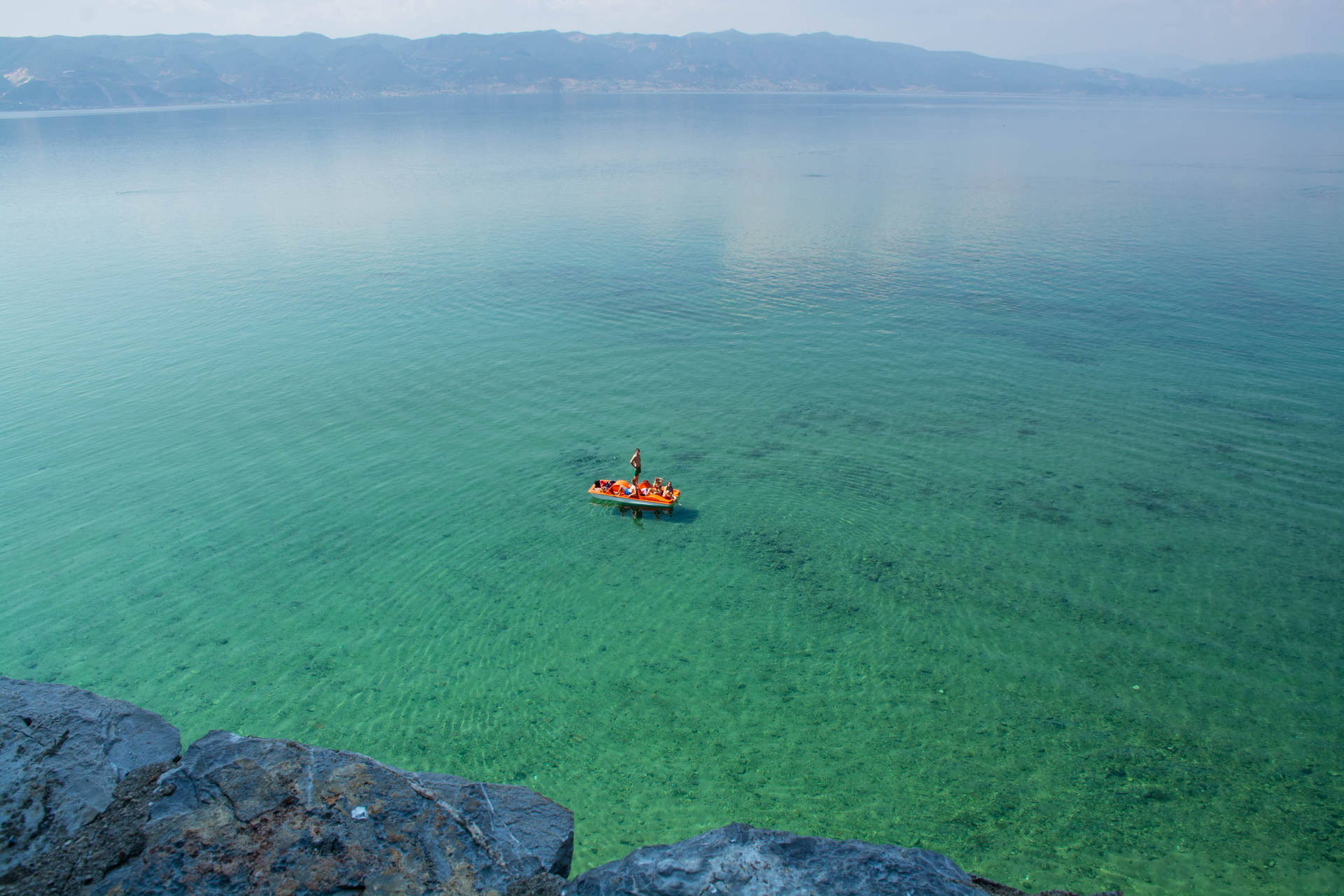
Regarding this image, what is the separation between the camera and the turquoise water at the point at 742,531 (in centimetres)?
1925

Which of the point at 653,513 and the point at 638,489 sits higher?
the point at 638,489

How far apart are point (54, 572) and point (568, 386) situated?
23.4 meters

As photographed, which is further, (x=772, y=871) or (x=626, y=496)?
(x=626, y=496)

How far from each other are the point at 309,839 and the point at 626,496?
19491 mm

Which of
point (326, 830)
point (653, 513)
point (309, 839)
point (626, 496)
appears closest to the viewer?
point (309, 839)

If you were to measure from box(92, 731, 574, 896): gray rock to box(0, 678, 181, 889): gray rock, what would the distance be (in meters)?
0.92

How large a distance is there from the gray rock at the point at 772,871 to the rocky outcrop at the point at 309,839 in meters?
0.02

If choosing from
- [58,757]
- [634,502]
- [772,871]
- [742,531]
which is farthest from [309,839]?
[742,531]

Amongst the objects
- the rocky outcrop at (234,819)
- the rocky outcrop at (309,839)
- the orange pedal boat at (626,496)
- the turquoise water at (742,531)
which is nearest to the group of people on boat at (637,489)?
the orange pedal boat at (626,496)

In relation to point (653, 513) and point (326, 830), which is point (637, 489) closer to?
point (653, 513)

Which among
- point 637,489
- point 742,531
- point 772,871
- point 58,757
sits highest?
point 58,757

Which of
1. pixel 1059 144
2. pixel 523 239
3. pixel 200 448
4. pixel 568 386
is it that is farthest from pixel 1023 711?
pixel 1059 144

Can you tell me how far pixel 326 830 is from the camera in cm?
1145

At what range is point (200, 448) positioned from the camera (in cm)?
3509
